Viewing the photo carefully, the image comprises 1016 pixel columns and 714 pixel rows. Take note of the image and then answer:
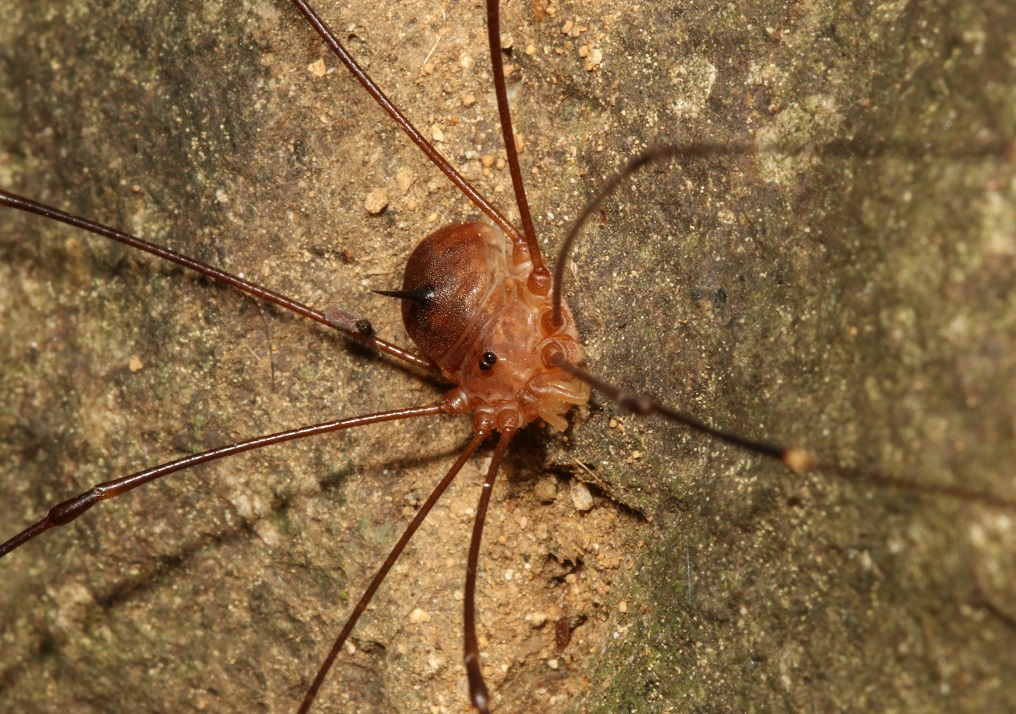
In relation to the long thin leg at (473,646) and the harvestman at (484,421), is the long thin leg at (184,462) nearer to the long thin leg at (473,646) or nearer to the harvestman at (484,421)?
the harvestman at (484,421)

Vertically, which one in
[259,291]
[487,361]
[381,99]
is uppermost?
[381,99]

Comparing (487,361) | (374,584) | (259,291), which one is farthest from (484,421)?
(259,291)

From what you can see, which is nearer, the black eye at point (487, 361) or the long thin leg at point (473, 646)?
the long thin leg at point (473, 646)

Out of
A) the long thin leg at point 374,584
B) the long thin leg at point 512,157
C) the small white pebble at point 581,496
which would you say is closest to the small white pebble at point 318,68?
the long thin leg at point 512,157

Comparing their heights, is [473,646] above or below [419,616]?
above

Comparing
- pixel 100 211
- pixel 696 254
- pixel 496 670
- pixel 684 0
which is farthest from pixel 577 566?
pixel 100 211

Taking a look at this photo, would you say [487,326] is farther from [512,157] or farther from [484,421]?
[512,157]
